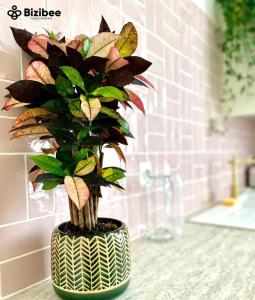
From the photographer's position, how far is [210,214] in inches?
55.8

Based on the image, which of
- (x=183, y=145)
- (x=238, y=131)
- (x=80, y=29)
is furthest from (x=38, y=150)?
(x=238, y=131)

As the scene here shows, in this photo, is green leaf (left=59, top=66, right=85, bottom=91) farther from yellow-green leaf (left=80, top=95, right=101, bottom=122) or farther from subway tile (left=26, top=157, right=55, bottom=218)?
subway tile (left=26, top=157, right=55, bottom=218)

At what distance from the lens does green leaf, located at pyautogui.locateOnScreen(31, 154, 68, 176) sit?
1.89ft

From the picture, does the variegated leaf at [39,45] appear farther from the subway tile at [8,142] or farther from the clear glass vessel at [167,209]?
the clear glass vessel at [167,209]

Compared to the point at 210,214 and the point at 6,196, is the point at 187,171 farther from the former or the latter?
the point at 6,196

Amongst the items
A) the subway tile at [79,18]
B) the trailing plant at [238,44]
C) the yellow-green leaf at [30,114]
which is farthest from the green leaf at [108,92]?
the trailing plant at [238,44]

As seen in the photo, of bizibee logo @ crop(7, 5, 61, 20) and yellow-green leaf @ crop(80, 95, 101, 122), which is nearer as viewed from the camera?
yellow-green leaf @ crop(80, 95, 101, 122)

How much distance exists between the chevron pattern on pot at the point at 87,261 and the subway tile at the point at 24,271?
0.11 metres

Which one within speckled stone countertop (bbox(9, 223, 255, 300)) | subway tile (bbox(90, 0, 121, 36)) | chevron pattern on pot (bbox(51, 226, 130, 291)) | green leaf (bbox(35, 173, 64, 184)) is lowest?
speckled stone countertop (bbox(9, 223, 255, 300))

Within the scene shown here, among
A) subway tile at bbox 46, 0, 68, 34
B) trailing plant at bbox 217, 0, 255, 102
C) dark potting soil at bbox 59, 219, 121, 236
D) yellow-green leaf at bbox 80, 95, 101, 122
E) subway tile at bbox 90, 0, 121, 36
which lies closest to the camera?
yellow-green leaf at bbox 80, 95, 101, 122

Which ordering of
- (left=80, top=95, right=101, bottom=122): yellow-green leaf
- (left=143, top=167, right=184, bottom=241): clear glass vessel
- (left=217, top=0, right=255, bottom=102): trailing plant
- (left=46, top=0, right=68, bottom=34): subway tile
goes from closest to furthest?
(left=80, top=95, right=101, bottom=122): yellow-green leaf → (left=46, top=0, right=68, bottom=34): subway tile → (left=143, top=167, right=184, bottom=241): clear glass vessel → (left=217, top=0, right=255, bottom=102): trailing plant

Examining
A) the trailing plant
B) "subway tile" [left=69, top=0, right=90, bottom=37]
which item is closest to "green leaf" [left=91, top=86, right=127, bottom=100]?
"subway tile" [left=69, top=0, right=90, bottom=37]

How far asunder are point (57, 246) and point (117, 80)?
0.36m

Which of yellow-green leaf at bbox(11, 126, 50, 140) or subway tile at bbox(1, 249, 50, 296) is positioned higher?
yellow-green leaf at bbox(11, 126, 50, 140)
